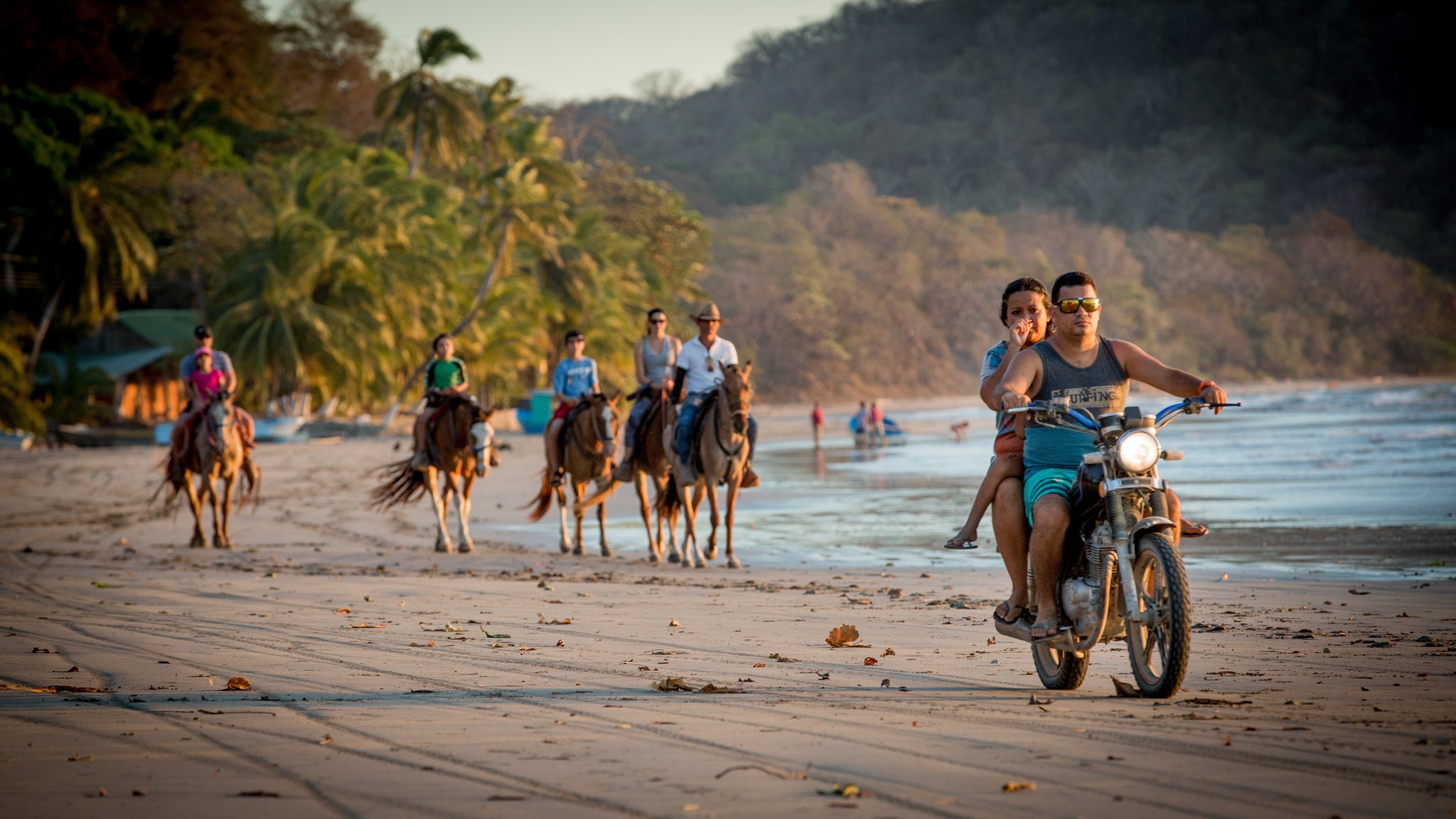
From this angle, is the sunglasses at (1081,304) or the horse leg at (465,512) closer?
the sunglasses at (1081,304)

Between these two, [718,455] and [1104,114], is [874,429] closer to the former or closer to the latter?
[718,455]

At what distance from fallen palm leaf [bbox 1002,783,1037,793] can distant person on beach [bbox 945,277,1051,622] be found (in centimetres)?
159

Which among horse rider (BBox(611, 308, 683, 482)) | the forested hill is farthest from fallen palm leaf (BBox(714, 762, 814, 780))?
the forested hill

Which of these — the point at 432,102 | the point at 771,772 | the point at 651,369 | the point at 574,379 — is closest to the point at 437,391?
the point at 574,379

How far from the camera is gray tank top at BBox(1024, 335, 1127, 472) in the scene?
5520 mm

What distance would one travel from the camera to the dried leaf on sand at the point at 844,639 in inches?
275

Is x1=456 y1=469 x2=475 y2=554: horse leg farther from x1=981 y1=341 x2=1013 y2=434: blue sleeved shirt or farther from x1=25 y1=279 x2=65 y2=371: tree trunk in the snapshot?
x1=25 y1=279 x2=65 y2=371: tree trunk

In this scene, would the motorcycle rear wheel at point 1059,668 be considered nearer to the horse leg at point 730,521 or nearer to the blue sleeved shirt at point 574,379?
the horse leg at point 730,521

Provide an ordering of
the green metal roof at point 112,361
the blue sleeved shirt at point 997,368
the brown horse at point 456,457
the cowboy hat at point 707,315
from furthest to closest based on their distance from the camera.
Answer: the green metal roof at point 112,361
the brown horse at point 456,457
the cowboy hat at point 707,315
the blue sleeved shirt at point 997,368

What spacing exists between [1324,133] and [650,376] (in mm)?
160789

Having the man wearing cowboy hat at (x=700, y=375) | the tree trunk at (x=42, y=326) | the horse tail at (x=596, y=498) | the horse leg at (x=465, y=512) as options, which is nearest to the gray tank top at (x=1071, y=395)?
the man wearing cowboy hat at (x=700, y=375)

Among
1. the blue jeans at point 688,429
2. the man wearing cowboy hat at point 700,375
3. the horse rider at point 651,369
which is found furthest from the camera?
the horse rider at point 651,369

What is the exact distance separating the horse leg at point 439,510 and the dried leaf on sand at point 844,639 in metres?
7.31

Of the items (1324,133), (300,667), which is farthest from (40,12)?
(1324,133)
